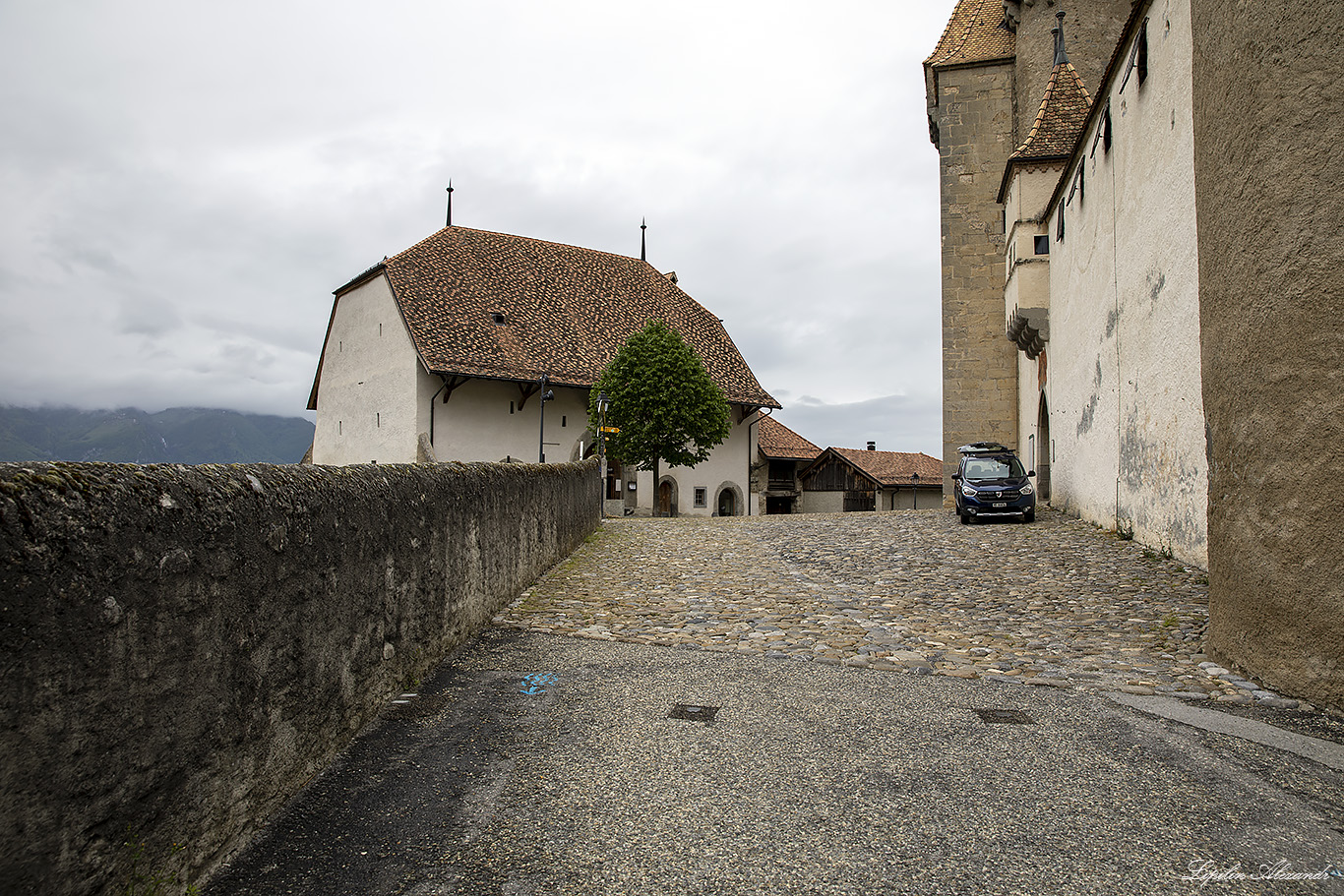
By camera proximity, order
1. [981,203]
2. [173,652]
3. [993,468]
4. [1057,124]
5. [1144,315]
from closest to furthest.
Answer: [173,652], [1144,315], [993,468], [1057,124], [981,203]

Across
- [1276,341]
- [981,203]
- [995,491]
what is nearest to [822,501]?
[981,203]

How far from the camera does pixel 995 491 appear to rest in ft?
55.2

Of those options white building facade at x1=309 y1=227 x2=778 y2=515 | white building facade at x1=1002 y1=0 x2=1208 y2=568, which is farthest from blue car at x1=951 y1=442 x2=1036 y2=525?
white building facade at x1=309 y1=227 x2=778 y2=515

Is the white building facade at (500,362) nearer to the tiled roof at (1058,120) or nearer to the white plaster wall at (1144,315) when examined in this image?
the tiled roof at (1058,120)

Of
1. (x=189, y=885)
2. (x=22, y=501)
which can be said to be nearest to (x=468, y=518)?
(x=189, y=885)

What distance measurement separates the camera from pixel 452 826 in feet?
10.7

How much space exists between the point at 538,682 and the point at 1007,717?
2.71m

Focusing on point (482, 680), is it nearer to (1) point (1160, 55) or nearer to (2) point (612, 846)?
(2) point (612, 846)

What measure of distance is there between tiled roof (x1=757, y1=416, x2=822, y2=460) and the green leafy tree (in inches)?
689

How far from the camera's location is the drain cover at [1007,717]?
4.56m

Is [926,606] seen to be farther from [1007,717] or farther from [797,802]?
[797,802]

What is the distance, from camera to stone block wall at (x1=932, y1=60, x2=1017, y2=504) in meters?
26.0

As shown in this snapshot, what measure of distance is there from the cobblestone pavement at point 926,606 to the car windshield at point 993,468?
3085 millimetres

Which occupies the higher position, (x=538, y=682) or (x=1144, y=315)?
(x=1144, y=315)
